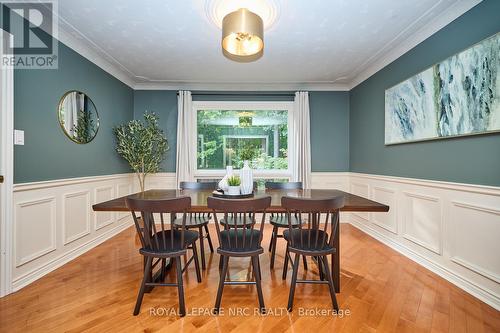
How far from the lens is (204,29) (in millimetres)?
2633

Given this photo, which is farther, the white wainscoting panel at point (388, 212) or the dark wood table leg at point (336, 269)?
the white wainscoting panel at point (388, 212)

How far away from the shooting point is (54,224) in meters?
2.58

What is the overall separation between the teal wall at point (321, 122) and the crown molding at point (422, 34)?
80cm

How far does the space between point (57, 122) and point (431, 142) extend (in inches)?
165

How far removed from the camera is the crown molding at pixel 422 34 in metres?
2.21

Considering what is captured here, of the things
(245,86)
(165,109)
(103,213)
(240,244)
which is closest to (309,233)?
(240,244)

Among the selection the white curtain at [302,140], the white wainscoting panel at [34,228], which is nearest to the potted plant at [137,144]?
the white wainscoting panel at [34,228]

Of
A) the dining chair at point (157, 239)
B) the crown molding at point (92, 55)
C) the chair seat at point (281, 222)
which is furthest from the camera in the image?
the crown molding at point (92, 55)

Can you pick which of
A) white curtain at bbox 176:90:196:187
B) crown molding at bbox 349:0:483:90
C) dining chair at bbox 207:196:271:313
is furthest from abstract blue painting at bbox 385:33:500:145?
white curtain at bbox 176:90:196:187

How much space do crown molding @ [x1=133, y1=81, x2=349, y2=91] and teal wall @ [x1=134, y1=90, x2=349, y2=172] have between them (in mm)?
93

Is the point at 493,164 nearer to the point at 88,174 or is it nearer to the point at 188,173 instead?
the point at 188,173

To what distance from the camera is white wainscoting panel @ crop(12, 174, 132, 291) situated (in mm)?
2205

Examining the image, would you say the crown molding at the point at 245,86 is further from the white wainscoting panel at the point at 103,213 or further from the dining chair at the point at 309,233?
the dining chair at the point at 309,233

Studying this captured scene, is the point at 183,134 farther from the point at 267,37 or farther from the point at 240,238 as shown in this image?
the point at 240,238
